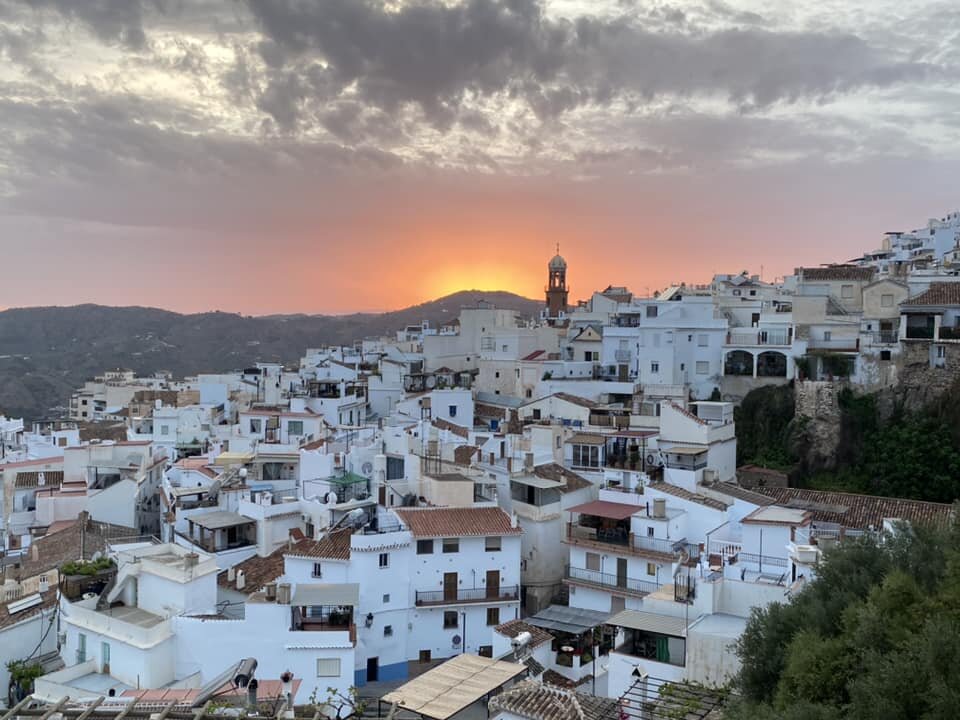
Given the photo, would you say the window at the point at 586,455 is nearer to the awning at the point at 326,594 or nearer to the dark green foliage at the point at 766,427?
the dark green foliage at the point at 766,427

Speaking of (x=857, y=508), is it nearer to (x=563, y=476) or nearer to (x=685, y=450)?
(x=685, y=450)

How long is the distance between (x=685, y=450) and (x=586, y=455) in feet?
13.5

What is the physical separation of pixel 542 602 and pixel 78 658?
45.4 feet

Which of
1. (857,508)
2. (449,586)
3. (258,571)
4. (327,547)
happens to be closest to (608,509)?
(449,586)

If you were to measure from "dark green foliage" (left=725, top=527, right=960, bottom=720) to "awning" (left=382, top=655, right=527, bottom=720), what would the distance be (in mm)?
5940

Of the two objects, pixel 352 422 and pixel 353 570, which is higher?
pixel 352 422

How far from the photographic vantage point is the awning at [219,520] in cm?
2598

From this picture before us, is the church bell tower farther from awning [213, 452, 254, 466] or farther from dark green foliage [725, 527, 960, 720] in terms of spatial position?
dark green foliage [725, 527, 960, 720]

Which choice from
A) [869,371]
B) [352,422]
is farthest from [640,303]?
[352,422]

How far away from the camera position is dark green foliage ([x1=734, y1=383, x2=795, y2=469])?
3178 cm

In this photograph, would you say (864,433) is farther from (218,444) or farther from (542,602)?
(218,444)

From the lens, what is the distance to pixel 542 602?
27.3 meters

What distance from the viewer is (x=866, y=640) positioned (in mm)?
10141

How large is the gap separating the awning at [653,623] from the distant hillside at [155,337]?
83858mm
